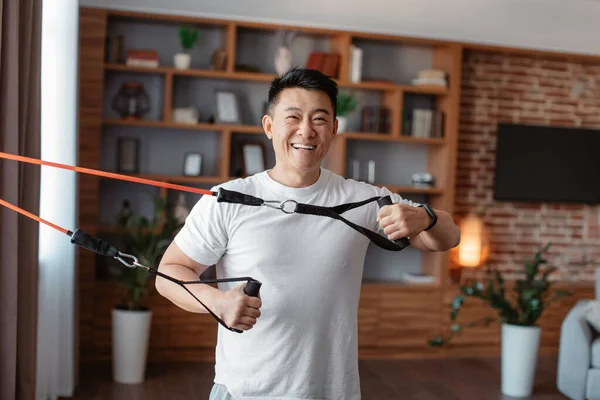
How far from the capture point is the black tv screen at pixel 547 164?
605cm

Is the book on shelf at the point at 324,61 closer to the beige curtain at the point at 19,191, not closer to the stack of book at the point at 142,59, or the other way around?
the stack of book at the point at 142,59

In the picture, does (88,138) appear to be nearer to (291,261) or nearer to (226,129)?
(226,129)

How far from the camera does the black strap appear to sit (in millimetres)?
1466

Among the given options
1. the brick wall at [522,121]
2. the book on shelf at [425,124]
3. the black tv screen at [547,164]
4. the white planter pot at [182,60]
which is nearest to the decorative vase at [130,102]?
the white planter pot at [182,60]

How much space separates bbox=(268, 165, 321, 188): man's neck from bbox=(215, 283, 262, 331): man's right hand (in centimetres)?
34

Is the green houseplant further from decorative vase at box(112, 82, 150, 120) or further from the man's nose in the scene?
the man's nose

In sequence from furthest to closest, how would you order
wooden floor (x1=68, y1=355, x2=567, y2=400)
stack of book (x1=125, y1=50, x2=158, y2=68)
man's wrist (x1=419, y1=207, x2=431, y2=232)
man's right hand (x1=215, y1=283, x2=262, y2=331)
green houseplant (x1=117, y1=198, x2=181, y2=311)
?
stack of book (x1=125, y1=50, x2=158, y2=68) < green houseplant (x1=117, y1=198, x2=181, y2=311) < wooden floor (x1=68, y1=355, x2=567, y2=400) < man's wrist (x1=419, y1=207, x2=431, y2=232) < man's right hand (x1=215, y1=283, x2=262, y2=331)

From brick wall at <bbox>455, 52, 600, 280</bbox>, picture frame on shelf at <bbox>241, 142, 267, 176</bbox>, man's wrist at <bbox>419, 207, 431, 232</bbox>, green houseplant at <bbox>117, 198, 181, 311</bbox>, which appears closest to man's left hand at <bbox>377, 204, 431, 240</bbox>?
man's wrist at <bbox>419, 207, 431, 232</bbox>

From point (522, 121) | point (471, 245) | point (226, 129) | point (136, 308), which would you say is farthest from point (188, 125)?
point (522, 121)

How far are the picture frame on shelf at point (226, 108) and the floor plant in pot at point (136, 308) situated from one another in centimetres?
89

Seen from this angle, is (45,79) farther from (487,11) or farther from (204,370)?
(487,11)

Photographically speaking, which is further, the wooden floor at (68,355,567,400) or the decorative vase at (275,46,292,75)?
the decorative vase at (275,46,292,75)

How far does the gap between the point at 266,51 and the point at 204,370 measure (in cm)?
230

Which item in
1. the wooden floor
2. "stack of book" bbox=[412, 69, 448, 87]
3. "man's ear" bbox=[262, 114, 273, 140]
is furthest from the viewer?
"stack of book" bbox=[412, 69, 448, 87]
